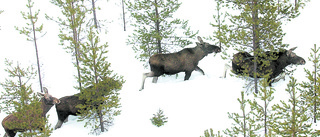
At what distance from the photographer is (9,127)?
12.6 m

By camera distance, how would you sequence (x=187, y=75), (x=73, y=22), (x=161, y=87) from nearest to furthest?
(x=161, y=87) < (x=187, y=75) < (x=73, y=22)

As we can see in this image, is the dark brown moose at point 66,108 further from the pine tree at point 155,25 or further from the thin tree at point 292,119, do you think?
the thin tree at point 292,119

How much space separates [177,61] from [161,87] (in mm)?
1760

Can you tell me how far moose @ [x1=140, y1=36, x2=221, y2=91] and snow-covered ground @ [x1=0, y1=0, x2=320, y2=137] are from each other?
0.75 m

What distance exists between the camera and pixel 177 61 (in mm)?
17172

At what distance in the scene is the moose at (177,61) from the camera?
55.7ft

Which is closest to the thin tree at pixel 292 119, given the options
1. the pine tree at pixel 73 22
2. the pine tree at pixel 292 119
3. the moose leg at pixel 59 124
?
the pine tree at pixel 292 119

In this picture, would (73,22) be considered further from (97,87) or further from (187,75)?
(187,75)

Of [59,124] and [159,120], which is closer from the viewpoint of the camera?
[159,120]

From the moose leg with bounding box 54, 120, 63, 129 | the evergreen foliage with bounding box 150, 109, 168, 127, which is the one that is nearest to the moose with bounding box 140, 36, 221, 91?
the evergreen foliage with bounding box 150, 109, 168, 127

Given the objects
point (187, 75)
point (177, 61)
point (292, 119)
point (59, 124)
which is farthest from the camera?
point (187, 75)

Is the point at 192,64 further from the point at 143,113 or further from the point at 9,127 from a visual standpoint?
the point at 9,127

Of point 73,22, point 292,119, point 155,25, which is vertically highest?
point 73,22

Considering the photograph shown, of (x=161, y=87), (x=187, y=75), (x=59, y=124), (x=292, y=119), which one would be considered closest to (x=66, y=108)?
(x=59, y=124)
